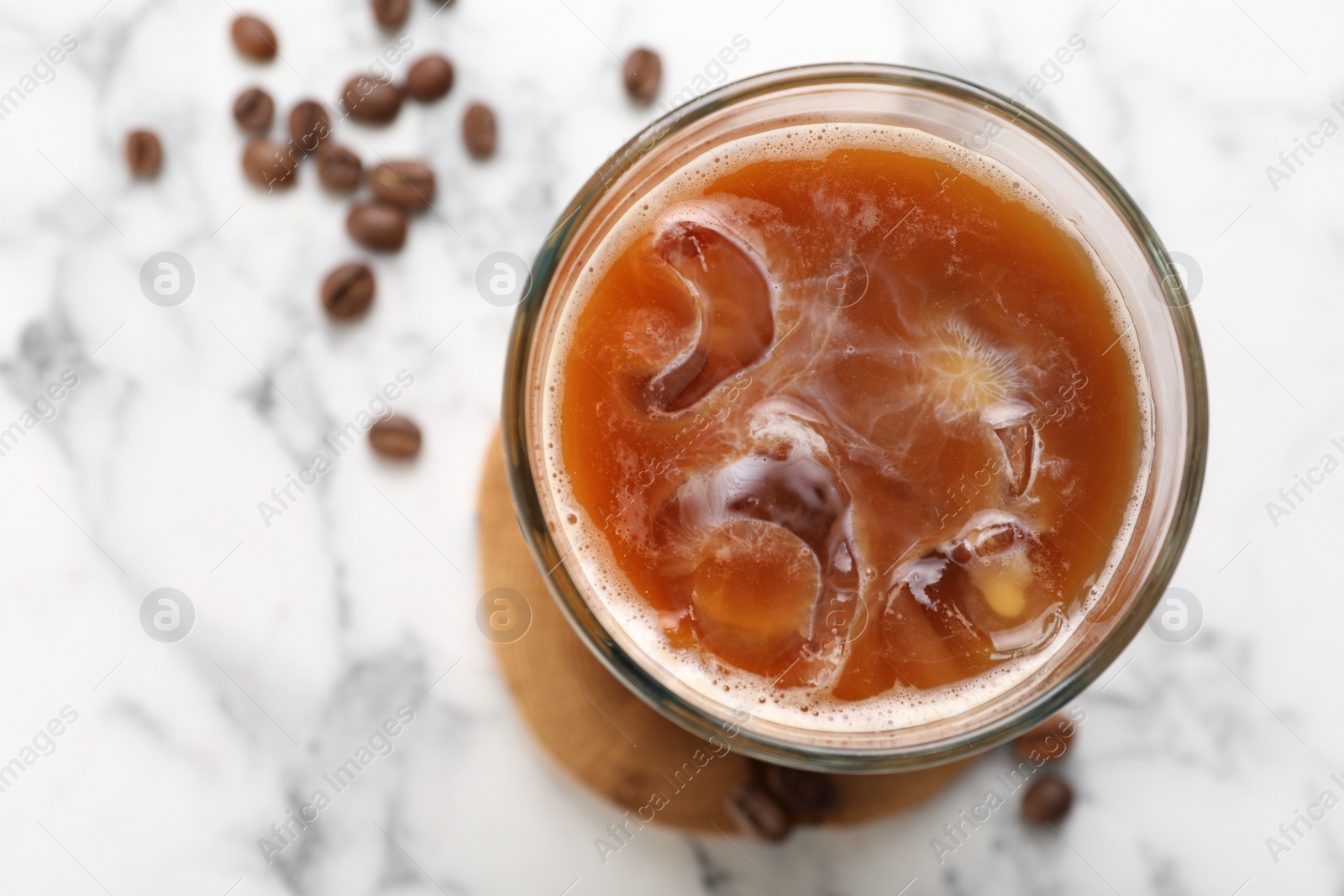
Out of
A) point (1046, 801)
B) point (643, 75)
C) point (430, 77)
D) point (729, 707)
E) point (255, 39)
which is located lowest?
point (1046, 801)

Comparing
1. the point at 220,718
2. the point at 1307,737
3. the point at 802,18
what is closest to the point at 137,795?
the point at 220,718

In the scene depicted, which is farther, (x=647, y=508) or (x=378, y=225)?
(x=378, y=225)

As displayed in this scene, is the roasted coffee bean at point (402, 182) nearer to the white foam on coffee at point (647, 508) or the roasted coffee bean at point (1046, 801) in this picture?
the white foam on coffee at point (647, 508)

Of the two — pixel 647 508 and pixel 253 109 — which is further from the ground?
pixel 253 109

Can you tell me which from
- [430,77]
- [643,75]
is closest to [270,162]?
[430,77]

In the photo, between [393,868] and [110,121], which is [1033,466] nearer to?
[393,868]

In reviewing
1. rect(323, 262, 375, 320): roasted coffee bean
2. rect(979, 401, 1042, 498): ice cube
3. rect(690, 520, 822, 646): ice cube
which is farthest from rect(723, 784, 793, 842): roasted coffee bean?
rect(323, 262, 375, 320): roasted coffee bean

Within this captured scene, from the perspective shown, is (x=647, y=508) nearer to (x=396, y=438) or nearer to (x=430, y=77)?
(x=396, y=438)
